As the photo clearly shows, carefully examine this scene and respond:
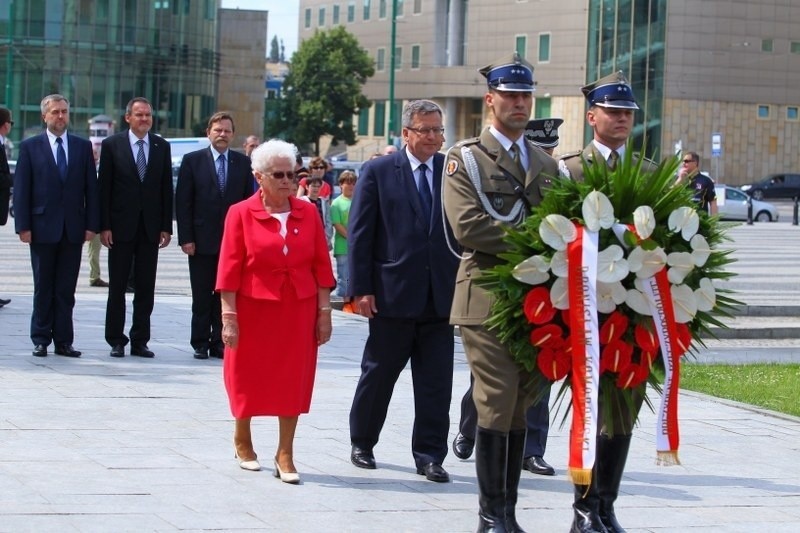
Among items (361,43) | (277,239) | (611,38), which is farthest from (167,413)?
(361,43)

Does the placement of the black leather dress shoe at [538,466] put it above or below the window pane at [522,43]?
below

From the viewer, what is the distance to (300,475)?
7.58 m

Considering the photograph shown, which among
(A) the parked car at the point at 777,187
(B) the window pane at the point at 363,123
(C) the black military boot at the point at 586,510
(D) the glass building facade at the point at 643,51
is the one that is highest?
(D) the glass building facade at the point at 643,51

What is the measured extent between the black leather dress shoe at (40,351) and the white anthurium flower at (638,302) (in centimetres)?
668

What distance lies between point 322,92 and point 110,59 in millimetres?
16287

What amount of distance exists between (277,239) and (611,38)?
73691 millimetres

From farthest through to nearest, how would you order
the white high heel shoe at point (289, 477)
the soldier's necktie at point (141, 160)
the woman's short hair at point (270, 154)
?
the soldier's necktie at point (141, 160) < the woman's short hair at point (270, 154) < the white high heel shoe at point (289, 477)

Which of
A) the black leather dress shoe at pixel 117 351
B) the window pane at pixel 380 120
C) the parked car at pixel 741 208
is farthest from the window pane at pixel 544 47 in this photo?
the black leather dress shoe at pixel 117 351

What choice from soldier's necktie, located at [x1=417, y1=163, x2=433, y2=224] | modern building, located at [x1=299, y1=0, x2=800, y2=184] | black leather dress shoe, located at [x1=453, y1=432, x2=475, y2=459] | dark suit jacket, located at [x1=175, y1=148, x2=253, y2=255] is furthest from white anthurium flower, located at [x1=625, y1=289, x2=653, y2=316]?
modern building, located at [x1=299, y1=0, x2=800, y2=184]

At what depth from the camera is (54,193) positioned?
11.6m

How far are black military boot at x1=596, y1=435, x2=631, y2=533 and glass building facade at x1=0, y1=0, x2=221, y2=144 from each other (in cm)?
6560

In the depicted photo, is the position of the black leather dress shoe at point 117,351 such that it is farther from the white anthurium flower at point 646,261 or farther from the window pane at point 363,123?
the window pane at point 363,123

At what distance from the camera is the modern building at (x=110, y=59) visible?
7175cm

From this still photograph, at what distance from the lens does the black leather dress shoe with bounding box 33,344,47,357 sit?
11576mm
